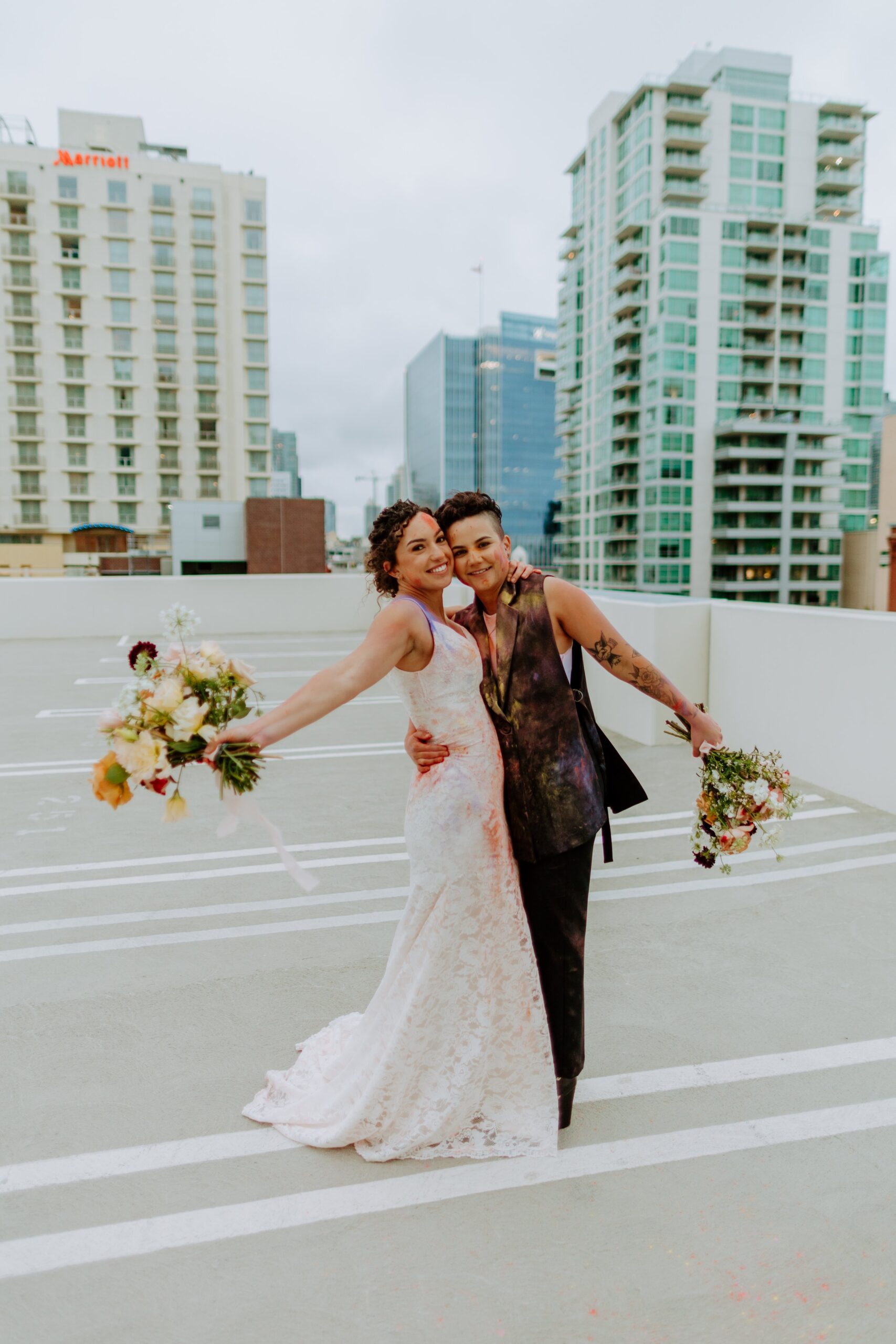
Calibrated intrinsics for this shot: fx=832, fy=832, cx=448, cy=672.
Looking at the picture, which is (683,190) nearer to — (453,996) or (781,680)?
(781,680)

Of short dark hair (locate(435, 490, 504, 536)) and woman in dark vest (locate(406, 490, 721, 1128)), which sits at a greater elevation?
short dark hair (locate(435, 490, 504, 536))

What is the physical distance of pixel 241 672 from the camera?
2.19 m

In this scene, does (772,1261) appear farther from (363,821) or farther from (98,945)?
(363,821)

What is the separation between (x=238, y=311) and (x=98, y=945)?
221ft

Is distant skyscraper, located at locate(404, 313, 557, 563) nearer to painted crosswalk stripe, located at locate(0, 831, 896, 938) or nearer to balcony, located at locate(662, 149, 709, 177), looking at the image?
balcony, located at locate(662, 149, 709, 177)

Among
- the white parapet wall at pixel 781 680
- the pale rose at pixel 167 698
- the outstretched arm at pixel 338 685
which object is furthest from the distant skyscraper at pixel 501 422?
the pale rose at pixel 167 698

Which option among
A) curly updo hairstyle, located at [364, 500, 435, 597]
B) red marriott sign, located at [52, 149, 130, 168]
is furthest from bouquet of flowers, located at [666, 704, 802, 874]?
red marriott sign, located at [52, 149, 130, 168]

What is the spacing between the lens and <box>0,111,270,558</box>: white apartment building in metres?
59.9

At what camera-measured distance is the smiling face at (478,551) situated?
236 cm

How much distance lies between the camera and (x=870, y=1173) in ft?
7.45

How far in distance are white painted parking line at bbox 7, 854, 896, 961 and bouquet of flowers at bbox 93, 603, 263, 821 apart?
194 centimetres

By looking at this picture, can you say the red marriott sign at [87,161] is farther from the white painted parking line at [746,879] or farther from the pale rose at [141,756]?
the pale rose at [141,756]

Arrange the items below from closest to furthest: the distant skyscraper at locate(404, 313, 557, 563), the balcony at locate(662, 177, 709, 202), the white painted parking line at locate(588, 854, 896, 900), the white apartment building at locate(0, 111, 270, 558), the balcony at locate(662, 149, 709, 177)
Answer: the white painted parking line at locate(588, 854, 896, 900)
the white apartment building at locate(0, 111, 270, 558)
the balcony at locate(662, 177, 709, 202)
the balcony at locate(662, 149, 709, 177)
the distant skyscraper at locate(404, 313, 557, 563)

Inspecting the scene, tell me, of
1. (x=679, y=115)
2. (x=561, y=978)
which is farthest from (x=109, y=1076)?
(x=679, y=115)
